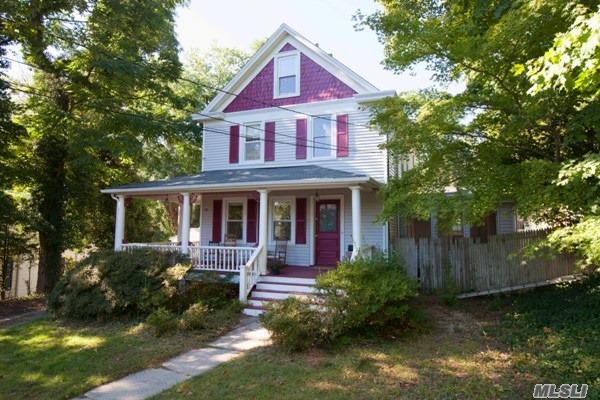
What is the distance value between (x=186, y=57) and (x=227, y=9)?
885 inches

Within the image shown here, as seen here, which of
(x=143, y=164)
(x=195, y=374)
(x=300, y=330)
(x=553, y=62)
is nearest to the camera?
(x=553, y=62)

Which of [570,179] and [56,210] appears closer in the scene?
[570,179]

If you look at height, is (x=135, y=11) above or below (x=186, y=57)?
below

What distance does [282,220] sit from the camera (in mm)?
13695

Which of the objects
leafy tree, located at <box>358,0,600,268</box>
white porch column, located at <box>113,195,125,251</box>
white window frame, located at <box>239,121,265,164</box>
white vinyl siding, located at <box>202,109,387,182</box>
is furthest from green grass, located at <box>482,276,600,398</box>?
white porch column, located at <box>113,195,125,251</box>

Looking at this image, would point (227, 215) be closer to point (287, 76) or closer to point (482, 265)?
point (287, 76)

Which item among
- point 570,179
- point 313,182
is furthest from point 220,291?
point 570,179

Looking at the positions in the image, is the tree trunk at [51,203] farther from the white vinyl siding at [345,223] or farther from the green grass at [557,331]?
the green grass at [557,331]

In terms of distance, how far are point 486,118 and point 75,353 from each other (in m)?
9.20

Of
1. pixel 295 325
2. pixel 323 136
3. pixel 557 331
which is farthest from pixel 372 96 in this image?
pixel 295 325

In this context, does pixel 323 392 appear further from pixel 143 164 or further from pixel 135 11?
pixel 143 164

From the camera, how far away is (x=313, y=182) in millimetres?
10609

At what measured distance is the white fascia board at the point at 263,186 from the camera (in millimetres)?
10305

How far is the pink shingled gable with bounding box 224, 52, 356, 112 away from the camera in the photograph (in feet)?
43.9
